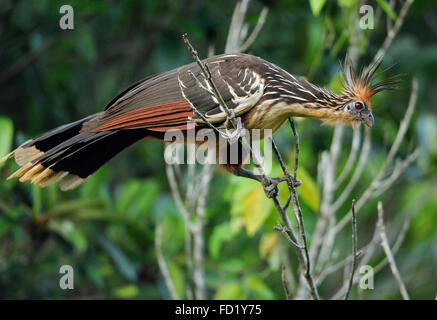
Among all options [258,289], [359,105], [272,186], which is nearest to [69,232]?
[258,289]

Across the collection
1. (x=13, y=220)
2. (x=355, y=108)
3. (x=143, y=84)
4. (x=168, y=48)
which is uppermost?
(x=168, y=48)

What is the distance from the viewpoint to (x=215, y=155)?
3.63m

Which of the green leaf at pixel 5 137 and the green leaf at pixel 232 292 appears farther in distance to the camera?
the green leaf at pixel 5 137

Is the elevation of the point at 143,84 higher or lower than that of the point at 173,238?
higher

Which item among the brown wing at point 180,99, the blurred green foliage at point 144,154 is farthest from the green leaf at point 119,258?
the brown wing at point 180,99

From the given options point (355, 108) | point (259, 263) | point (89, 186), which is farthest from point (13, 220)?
point (355, 108)

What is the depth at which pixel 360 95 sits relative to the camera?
3281mm

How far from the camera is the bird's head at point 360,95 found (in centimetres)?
326

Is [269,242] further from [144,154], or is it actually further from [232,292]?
[144,154]

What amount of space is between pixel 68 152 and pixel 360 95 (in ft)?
5.21

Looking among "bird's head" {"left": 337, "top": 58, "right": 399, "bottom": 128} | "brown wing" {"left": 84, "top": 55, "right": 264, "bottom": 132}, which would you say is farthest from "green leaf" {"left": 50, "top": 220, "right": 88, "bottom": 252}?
"bird's head" {"left": 337, "top": 58, "right": 399, "bottom": 128}

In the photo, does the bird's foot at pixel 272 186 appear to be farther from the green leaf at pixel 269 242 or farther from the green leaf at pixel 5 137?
the green leaf at pixel 5 137
